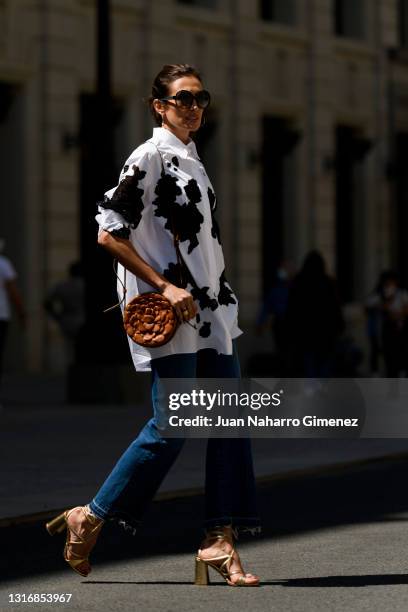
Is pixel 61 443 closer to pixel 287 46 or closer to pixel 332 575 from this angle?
pixel 332 575

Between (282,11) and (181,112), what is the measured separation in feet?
78.7

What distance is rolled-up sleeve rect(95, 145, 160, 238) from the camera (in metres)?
6.44

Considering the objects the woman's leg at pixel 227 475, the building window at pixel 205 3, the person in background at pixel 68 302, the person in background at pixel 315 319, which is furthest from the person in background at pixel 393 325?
the woman's leg at pixel 227 475

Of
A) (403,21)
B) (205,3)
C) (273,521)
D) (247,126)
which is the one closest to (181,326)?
(273,521)

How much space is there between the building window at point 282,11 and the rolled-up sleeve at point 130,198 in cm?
2381

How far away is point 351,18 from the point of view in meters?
32.2

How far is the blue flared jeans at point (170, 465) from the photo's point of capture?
Result: 6410 mm

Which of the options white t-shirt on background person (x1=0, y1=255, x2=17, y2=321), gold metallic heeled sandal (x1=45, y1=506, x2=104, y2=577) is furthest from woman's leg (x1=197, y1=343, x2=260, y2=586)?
white t-shirt on background person (x1=0, y1=255, x2=17, y2=321)

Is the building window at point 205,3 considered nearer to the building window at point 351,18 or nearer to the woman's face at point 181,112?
the building window at point 351,18

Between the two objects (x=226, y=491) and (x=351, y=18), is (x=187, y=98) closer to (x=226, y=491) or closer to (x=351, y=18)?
(x=226, y=491)

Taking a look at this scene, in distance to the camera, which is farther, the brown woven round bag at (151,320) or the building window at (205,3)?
the building window at (205,3)

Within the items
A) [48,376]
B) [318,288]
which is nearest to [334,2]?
[48,376]

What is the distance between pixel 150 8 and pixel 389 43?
764 centimetres

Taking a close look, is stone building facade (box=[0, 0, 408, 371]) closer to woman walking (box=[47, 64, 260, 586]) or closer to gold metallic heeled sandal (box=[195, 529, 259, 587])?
woman walking (box=[47, 64, 260, 586])
